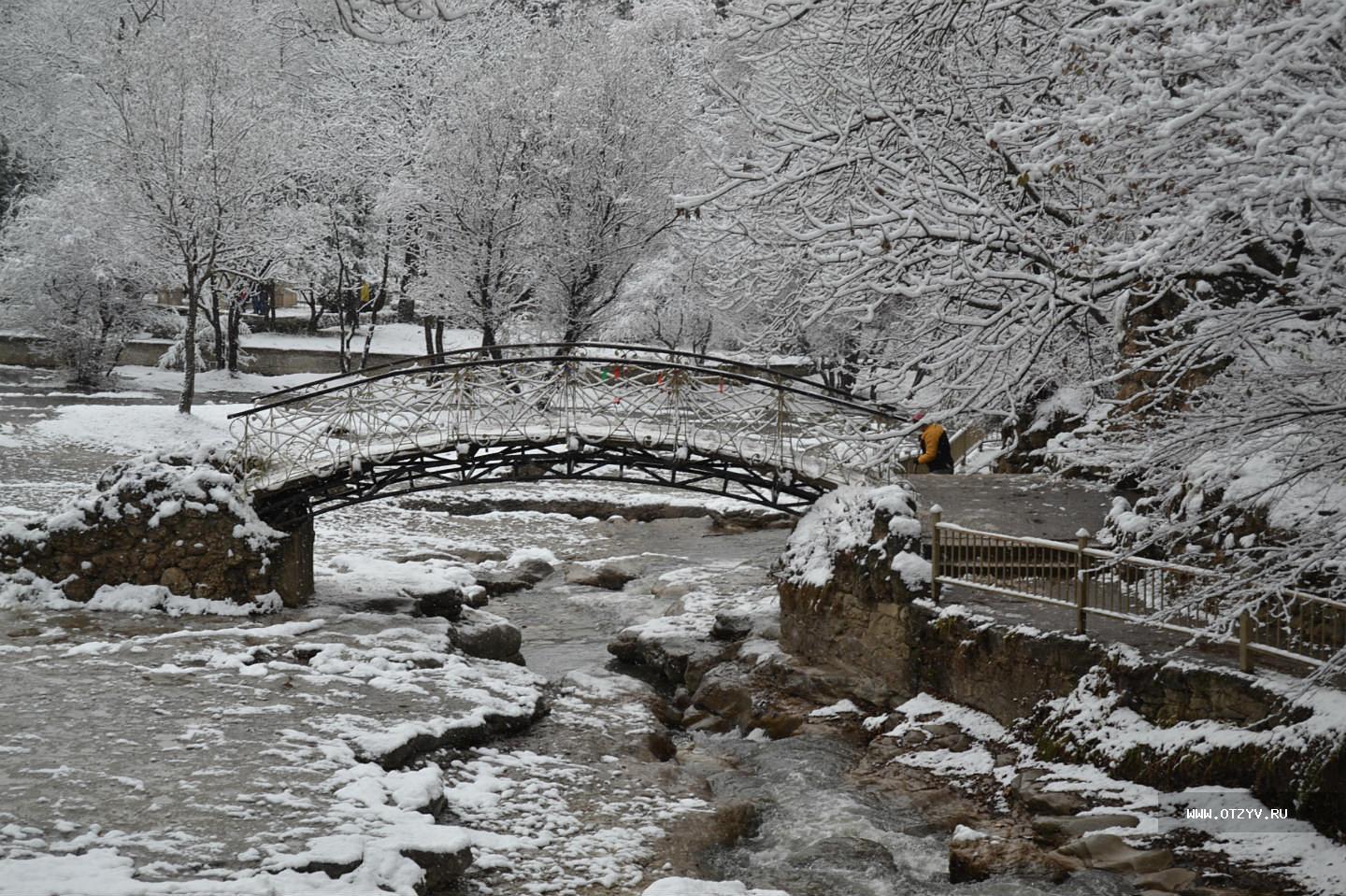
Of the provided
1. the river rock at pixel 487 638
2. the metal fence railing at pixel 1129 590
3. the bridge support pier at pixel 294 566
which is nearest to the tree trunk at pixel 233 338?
the bridge support pier at pixel 294 566

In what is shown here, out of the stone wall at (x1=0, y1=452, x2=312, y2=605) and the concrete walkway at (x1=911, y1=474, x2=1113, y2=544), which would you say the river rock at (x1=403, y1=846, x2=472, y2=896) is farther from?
the stone wall at (x1=0, y1=452, x2=312, y2=605)

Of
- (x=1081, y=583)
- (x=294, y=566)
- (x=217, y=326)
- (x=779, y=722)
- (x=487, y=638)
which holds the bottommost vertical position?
(x=779, y=722)

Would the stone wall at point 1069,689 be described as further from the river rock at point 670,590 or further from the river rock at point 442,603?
the river rock at point 442,603

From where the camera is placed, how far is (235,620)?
50.9ft

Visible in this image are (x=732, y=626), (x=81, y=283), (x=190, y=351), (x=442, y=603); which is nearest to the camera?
(x=732, y=626)

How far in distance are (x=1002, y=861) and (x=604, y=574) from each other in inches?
469

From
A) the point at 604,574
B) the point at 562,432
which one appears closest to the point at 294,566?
the point at 562,432

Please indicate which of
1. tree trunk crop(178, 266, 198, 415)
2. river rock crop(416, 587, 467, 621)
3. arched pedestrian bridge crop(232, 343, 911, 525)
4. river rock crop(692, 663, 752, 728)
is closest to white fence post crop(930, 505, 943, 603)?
river rock crop(692, 663, 752, 728)

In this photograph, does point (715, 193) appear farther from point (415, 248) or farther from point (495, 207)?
point (415, 248)

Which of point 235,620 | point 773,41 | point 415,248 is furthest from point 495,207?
point 235,620

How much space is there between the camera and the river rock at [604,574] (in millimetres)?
21000

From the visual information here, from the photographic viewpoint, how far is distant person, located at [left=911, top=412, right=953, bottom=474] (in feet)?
59.1

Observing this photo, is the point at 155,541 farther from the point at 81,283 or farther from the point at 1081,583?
the point at 81,283

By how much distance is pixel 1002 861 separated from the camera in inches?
387
